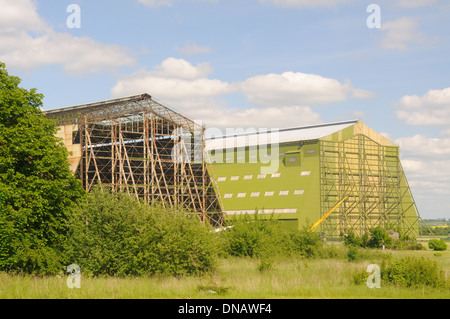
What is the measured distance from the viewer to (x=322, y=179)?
249 ft

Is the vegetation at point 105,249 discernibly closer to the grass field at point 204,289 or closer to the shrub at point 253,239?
the grass field at point 204,289

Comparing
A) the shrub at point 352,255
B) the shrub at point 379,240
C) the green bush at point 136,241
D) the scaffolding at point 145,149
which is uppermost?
the scaffolding at point 145,149

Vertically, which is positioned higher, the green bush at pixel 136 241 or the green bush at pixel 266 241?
the green bush at pixel 136 241

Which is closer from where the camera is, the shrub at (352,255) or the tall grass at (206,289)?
the tall grass at (206,289)

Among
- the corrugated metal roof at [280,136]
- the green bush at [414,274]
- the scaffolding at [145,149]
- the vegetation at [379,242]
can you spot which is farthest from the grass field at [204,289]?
the corrugated metal roof at [280,136]

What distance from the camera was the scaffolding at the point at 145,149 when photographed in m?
61.5

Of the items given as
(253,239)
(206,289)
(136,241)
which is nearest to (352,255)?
(253,239)

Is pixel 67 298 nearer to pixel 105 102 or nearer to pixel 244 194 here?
pixel 105 102

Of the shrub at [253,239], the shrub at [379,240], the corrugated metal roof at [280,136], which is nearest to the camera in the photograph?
the shrub at [253,239]

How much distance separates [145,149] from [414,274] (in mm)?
43821

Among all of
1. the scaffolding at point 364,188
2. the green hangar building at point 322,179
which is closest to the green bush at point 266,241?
the green hangar building at point 322,179

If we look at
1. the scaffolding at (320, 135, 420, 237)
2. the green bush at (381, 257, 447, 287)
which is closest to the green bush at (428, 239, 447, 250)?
the scaffolding at (320, 135, 420, 237)

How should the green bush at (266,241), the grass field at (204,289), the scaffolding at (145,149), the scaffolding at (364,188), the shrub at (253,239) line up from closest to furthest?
1. the grass field at (204,289)
2. the shrub at (253,239)
3. the green bush at (266,241)
4. the scaffolding at (145,149)
5. the scaffolding at (364,188)

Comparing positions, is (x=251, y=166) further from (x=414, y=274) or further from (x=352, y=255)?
(x=414, y=274)
